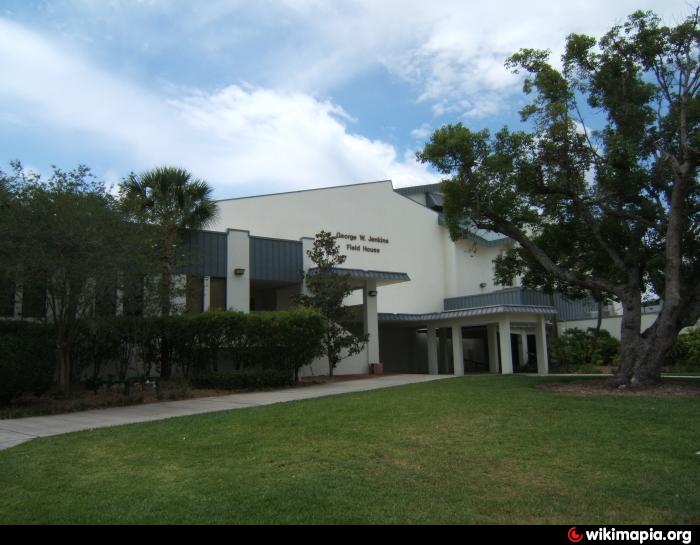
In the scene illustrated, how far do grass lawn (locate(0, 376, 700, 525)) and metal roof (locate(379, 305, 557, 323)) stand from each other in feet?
37.1

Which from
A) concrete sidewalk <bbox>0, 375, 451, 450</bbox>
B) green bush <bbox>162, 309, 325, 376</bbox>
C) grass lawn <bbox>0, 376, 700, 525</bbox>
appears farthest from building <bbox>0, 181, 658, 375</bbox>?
grass lawn <bbox>0, 376, 700, 525</bbox>

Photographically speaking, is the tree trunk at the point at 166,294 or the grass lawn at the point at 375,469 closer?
the grass lawn at the point at 375,469

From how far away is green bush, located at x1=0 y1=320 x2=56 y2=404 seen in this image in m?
12.3

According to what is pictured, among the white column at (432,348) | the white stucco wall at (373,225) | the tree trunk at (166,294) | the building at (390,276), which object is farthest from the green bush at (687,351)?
the tree trunk at (166,294)

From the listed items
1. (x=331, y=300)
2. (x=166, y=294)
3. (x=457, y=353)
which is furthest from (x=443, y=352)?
(x=166, y=294)

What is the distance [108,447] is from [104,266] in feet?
18.5

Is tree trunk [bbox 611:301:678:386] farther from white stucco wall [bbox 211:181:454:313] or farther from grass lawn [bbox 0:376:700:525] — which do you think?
white stucco wall [bbox 211:181:454:313]

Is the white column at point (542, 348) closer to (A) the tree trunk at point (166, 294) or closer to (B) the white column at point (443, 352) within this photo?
(B) the white column at point (443, 352)

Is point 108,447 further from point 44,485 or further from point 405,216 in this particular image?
point 405,216

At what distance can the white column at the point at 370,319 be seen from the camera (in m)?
23.5

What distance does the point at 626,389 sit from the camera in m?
13.8

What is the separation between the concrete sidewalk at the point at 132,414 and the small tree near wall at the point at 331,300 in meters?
4.63
